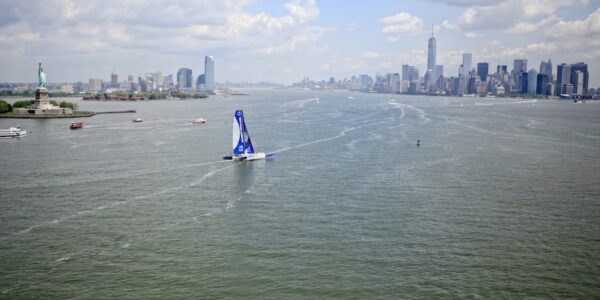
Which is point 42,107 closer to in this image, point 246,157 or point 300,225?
point 246,157

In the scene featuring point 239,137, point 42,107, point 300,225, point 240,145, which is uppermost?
point 42,107

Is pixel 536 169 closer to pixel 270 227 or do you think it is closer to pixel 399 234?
pixel 399 234

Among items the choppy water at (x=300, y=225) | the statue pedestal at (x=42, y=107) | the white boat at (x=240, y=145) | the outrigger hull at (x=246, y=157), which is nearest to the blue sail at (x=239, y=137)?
the white boat at (x=240, y=145)

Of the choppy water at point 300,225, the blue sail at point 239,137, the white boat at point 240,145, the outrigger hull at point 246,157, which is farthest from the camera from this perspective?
the blue sail at point 239,137

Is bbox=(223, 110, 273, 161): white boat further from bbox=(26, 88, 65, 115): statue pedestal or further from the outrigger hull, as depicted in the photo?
bbox=(26, 88, 65, 115): statue pedestal

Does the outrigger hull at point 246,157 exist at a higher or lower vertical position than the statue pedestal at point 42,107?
lower

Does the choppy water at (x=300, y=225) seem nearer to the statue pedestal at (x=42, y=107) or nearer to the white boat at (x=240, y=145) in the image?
the white boat at (x=240, y=145)

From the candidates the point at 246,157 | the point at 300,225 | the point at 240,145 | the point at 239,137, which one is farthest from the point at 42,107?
the point at 300,225

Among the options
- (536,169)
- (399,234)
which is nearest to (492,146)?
(536,169)
